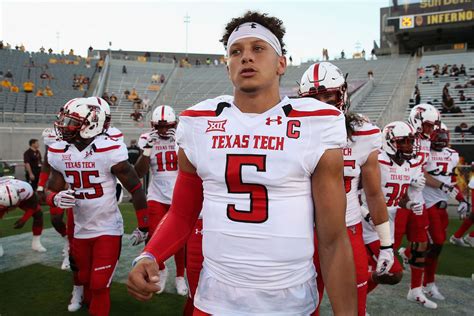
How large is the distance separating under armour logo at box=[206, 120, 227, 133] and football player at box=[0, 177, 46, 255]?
491 cm

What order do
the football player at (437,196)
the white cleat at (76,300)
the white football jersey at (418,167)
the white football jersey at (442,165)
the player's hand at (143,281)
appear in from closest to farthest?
1. the player's hand at (143,281)
2. the white cleat at (76,300)
3. the white football jersey at (418,167)
4. the football player at (437,196)
5. the white football jersey at (442,165)

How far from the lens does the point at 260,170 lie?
1.76m

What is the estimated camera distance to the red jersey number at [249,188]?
5.81 feet

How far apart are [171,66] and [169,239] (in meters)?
31.4

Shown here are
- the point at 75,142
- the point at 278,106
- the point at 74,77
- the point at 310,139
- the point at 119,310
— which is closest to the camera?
the point at 310,139

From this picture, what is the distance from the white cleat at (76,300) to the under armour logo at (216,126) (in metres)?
3.45

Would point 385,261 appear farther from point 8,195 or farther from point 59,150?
point 8,195

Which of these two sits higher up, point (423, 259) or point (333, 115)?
point (333, 115)

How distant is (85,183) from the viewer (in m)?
3.96

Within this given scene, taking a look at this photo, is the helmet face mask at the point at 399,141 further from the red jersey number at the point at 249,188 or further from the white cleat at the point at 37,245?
the white cleat at the point at 37,245

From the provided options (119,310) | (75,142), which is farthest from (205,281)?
(119,310)

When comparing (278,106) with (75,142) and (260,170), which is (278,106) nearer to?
(260,170)

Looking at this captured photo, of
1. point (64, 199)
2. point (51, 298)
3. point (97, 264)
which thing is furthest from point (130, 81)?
point (97, 264)

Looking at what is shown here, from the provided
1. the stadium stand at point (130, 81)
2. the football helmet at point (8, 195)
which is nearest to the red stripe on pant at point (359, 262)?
the football helmet at point (8, 195)
